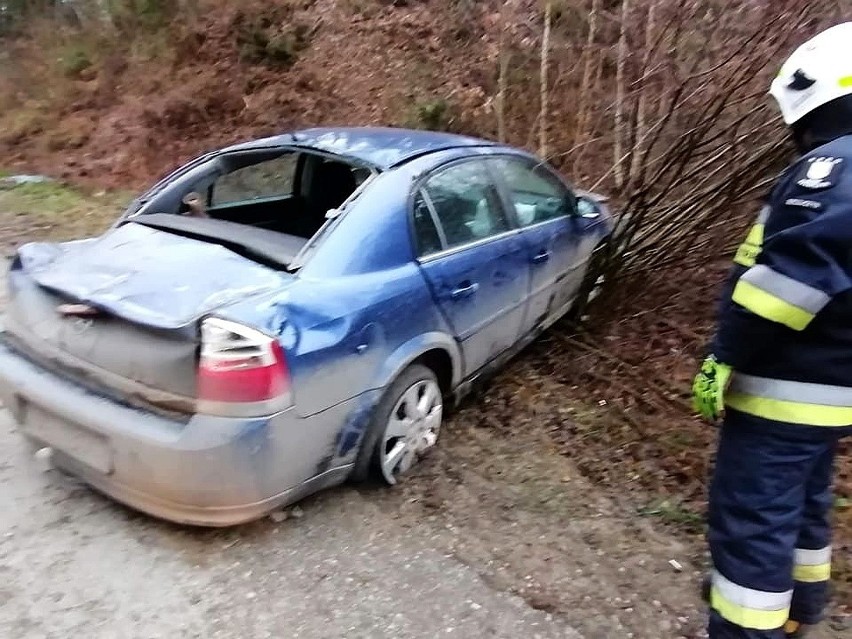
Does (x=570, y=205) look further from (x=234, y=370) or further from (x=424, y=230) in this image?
(x=234, y=370)

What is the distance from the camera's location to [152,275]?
3309 mm

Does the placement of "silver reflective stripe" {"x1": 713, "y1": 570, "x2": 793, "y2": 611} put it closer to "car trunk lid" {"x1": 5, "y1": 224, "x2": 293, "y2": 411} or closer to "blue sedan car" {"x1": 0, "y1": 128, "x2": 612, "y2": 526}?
"blue sedan car" {"x1": 0, "y1": 128, "x2": 612, "y2": 526}

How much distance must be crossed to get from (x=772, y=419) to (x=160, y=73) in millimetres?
11646

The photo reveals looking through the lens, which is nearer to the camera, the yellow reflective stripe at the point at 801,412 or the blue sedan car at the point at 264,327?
the yellow reflective stripe at the point at 801,412

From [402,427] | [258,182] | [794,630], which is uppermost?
[258,182]

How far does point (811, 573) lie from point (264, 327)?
2.18 metres

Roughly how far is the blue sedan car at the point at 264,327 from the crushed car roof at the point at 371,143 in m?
0.01

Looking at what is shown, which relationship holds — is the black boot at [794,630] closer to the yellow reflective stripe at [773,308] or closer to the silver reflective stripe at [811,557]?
the silver reflective stripe at [811,557]

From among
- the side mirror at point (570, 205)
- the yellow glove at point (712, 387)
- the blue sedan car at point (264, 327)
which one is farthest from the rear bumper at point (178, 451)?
the side mirror at point (570, 205)

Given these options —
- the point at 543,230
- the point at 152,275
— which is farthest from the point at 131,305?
the point at 543,230

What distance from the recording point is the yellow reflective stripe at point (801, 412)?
253 centimetres

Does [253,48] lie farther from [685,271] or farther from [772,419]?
[772,419]

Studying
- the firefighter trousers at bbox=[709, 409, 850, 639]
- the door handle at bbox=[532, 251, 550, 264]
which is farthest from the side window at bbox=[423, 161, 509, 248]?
the firefighter trousers at bbox=[709, 409, 850, 639]

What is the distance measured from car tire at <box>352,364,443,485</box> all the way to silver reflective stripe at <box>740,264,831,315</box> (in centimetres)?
172
